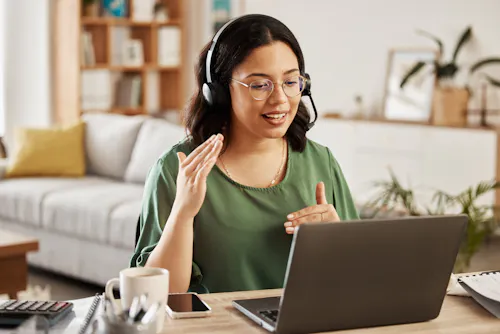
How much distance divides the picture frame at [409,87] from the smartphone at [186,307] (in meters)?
4.50

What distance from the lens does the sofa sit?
4.19 meters

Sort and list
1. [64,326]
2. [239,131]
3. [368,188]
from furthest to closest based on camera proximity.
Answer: [368,188], [239,131], [64,326]

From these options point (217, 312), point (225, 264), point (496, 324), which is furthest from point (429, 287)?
point (225, 264)

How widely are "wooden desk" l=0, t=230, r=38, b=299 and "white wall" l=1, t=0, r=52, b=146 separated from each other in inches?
123

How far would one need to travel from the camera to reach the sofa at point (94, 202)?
4191 mm

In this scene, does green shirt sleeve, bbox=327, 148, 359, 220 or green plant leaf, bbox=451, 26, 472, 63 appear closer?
green shirt sleeve, bbox=327, 148, 359, 220

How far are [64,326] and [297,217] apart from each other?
540mm

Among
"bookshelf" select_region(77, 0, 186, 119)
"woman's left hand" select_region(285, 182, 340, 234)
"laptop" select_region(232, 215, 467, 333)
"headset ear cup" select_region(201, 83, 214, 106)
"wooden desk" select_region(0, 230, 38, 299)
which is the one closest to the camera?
"laptop" select_region(232, 215, 467, 333)

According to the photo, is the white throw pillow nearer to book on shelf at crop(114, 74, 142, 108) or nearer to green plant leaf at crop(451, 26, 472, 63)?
book on shelf at crop(114, 74, 142, 108)

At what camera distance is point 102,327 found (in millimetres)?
1336

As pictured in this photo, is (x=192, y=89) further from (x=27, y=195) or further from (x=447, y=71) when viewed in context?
(x=447, y=71)

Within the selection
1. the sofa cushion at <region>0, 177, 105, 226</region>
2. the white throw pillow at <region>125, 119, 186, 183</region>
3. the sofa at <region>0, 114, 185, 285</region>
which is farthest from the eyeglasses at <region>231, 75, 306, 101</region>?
the sofa cushion at <region>0, 177, 105, 226</region>

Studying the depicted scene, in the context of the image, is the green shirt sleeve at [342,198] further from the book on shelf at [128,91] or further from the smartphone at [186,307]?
the book on shelf at [128,91]

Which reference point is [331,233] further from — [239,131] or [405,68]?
[405,68]
